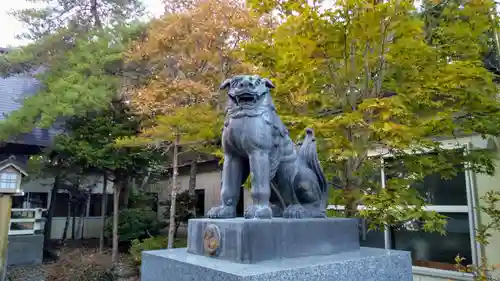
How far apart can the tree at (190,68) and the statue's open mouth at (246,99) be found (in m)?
4.21

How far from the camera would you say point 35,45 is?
418 inches

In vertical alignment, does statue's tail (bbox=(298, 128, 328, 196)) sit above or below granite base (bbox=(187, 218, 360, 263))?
above

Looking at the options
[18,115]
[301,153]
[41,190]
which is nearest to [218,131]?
[301,153]

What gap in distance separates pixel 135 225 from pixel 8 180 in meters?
5.48

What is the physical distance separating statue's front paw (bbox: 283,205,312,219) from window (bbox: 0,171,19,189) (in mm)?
7091

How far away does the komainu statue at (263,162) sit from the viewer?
2.76m

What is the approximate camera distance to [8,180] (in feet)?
24.6

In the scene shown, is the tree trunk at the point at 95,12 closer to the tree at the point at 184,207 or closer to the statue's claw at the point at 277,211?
the tree at the point at 184,207

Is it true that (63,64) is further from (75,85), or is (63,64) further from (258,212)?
(258,212)

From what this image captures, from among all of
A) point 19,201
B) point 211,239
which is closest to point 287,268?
point 211,239

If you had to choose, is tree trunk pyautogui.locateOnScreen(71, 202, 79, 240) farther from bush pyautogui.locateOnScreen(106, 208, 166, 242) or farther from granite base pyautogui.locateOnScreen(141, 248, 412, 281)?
granite base pyautogui.locateOnScreen(141, 248, 412, 281)

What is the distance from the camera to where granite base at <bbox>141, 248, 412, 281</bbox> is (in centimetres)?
217

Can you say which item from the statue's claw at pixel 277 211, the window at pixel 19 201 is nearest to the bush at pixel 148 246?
the window at pixel 19 201

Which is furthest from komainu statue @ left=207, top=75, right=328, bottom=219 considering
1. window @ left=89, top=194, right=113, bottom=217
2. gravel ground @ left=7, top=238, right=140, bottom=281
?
window @ left=89, top=194, right=113, bottom=217
